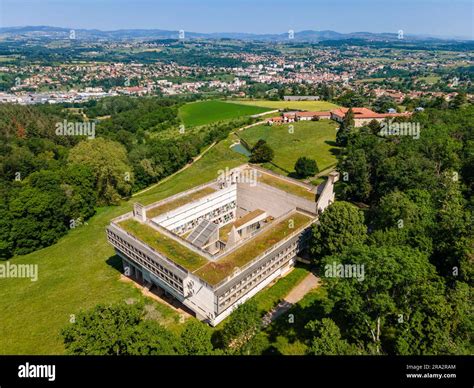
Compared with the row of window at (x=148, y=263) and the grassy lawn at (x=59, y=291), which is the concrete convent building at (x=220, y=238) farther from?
the grassy lawn at (x=59, y=291)

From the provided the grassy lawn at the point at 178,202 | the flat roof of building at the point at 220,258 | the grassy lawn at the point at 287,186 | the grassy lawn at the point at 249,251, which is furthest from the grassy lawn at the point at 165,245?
the grassy lawn at the point at 287,186

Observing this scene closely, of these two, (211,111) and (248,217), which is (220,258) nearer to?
(248,217)

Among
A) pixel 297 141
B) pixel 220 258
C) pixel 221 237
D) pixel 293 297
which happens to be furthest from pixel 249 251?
pixel 297 141

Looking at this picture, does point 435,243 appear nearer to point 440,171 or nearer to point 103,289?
point 440,171

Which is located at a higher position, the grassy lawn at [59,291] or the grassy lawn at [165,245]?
the grassy lawn at [165,245]
